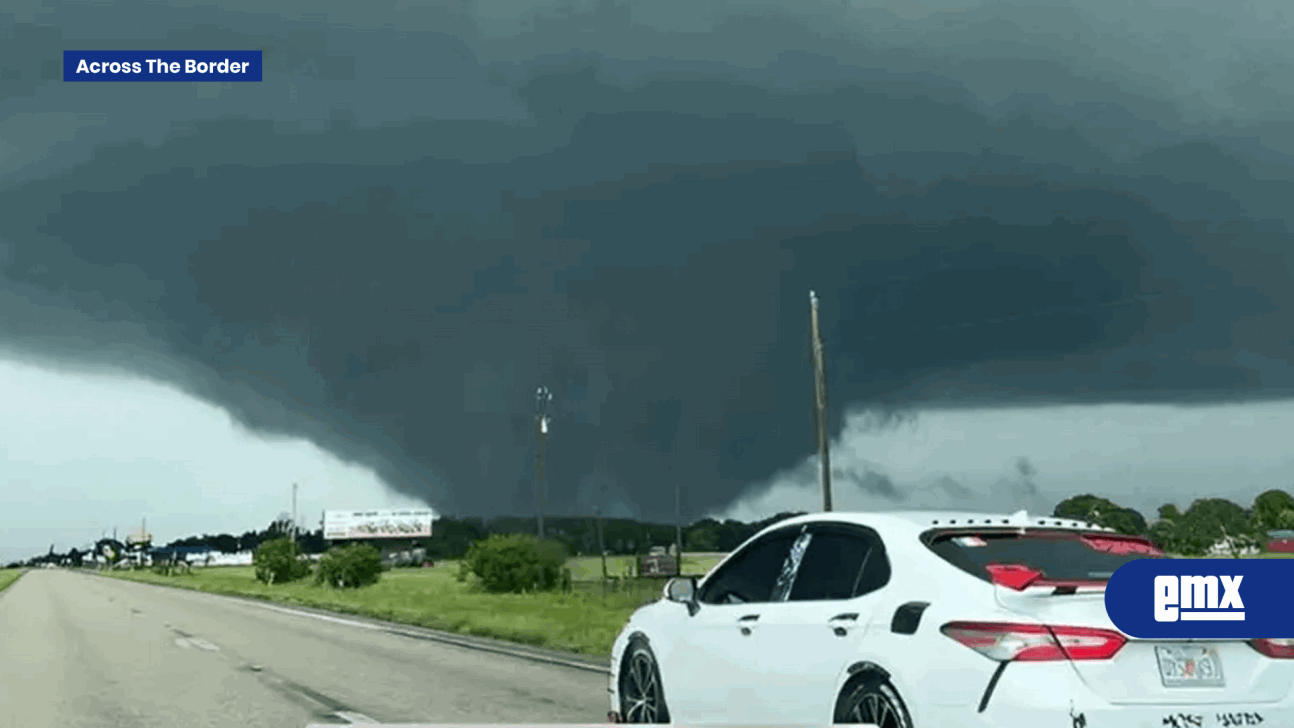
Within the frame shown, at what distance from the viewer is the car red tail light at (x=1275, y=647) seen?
22.1 feet

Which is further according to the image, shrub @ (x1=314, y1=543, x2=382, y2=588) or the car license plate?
shrub @ (x1=314, y1=543, x2=382, y2=588)

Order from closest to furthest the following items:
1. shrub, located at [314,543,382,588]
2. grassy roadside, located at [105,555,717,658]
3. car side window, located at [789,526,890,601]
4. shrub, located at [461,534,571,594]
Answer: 1. car side window, located at [789,526,890,601]
2. grassy roadside, located at [105,555,717,658]
3. shrub, located at [461,534,571,594]
4. shrub, located at [314,543,382,588]

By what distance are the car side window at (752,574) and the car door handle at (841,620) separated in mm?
1030

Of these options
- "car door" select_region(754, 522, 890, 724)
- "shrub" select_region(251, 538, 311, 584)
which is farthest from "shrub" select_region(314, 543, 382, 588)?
"car door" select_region(754, 522, 890, 724)

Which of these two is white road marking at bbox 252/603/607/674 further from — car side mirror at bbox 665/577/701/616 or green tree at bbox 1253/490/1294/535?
green tree at bbox 1253/490/1294/535

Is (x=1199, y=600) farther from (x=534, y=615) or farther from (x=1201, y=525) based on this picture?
(x=1201, y=525)

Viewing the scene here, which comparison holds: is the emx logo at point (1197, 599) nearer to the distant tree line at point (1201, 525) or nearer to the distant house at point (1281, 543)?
the distant tree line at point (1201, 525)

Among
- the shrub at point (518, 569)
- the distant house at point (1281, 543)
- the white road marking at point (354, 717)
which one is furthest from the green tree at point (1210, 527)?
the white road marking at point (354, 717)

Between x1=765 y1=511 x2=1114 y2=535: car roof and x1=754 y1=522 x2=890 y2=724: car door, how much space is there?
0.08 m

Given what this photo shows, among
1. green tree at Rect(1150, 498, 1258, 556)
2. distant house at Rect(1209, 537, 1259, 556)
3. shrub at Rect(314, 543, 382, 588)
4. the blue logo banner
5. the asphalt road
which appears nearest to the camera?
Result: the blue logo banner

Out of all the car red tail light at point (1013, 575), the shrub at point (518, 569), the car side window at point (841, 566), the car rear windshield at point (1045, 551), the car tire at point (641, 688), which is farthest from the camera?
the shrub at point (518, 569)

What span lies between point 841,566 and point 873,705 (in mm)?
1036

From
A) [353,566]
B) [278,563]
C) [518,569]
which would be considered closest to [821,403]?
[518,569]

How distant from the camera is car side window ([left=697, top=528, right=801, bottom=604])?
8.58 metres
